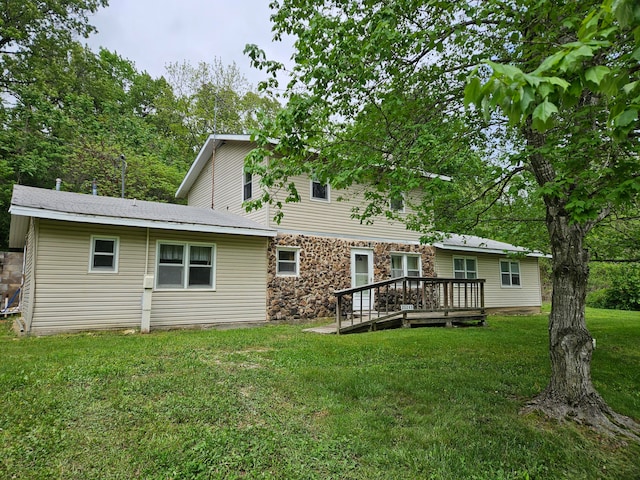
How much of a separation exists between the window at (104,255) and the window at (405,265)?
9017mm

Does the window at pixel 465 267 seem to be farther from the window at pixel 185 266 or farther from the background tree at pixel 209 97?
the background tree at pixel 209 97

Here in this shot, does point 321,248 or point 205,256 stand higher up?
point 321,248

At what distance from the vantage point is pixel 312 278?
1158cm

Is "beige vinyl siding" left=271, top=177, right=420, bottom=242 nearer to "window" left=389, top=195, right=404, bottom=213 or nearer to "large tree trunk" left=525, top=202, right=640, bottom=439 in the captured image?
"window" left=389, top=195, right=404, bottom=213

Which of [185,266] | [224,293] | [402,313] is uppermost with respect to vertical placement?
[185,266]

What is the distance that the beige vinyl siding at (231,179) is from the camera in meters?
12.3

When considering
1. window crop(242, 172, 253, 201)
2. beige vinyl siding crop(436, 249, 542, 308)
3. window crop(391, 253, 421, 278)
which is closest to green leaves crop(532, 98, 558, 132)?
window crop(242, 172, 253, 201)

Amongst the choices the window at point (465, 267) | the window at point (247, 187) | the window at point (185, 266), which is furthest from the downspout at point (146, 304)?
the window at point (465, 267)

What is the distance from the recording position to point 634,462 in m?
3.04

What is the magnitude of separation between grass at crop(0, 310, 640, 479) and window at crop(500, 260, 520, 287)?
1038cm

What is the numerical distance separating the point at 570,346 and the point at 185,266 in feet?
28.6

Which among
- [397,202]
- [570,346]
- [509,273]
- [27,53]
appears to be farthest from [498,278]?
[27,53]

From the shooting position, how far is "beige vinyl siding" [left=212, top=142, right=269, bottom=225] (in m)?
12.3

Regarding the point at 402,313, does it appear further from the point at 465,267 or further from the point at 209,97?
the point at 209,97
